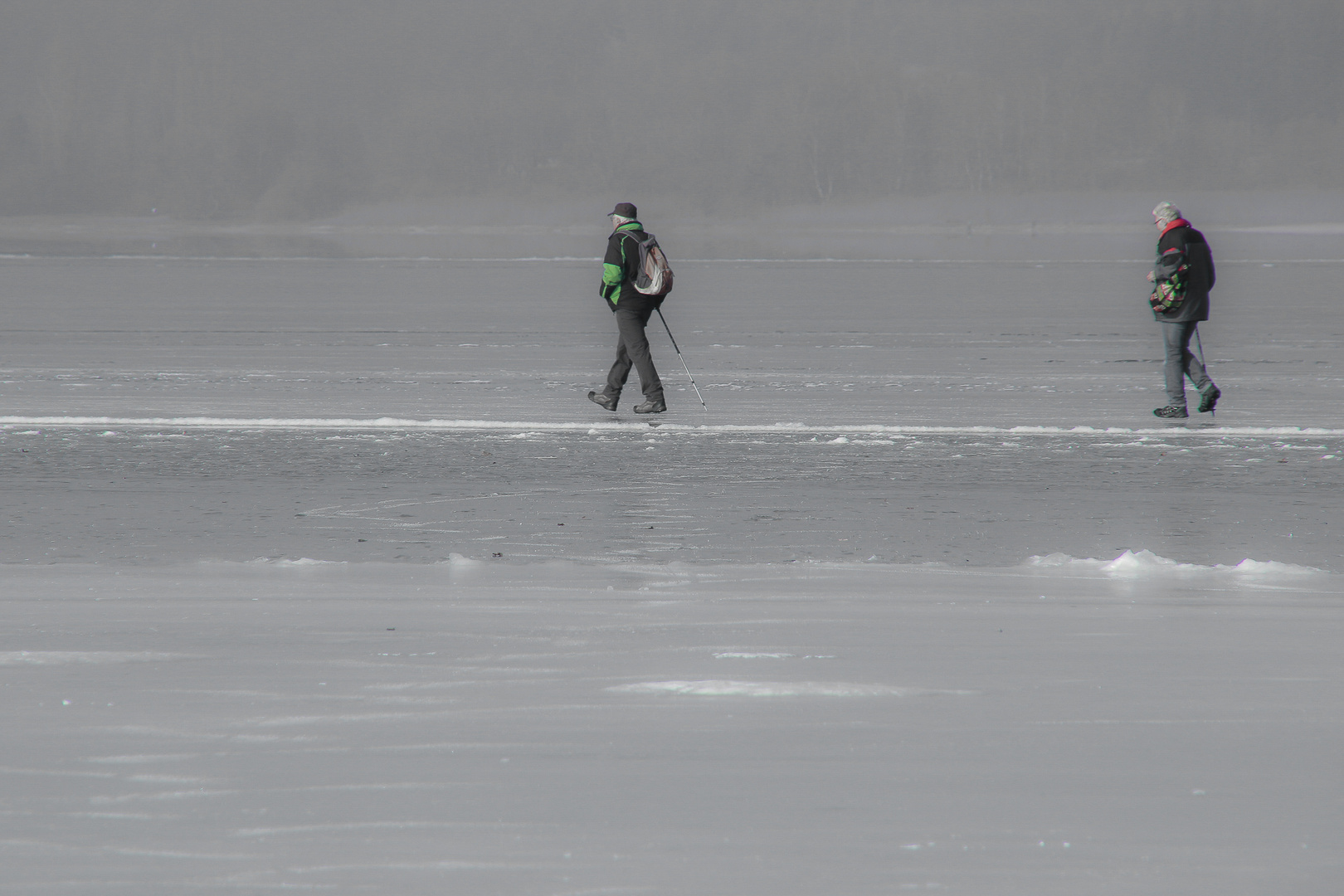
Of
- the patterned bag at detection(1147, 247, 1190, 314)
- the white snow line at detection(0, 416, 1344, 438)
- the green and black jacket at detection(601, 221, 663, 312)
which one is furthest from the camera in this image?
the green and black jacket at detection(601, 221, 663, 312)

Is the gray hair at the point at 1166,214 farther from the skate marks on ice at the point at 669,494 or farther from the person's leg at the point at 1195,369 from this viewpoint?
the skate marks on ice at the point at 669,494

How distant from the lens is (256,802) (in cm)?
375

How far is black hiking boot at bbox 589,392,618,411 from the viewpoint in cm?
1286

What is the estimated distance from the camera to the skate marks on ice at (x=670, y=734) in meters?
3.43

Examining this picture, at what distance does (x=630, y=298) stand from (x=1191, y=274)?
4112mm

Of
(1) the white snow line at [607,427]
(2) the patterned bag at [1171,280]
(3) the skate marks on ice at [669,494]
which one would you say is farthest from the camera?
(2) the patterned bag at [1171,280]

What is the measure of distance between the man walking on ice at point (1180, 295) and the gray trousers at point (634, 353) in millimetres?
3715

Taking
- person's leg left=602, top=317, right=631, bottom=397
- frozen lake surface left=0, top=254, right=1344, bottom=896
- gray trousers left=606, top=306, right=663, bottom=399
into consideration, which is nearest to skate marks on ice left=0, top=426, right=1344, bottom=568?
frozen lake surface left=0, top=254, right=1344, bottom=896

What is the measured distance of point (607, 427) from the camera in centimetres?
1195

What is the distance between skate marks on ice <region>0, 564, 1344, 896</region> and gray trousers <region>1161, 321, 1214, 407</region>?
5.96 metres

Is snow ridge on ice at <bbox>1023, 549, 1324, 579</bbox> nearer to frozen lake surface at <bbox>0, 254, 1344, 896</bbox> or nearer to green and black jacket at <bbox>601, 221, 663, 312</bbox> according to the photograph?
frozen lake surface at <bbox>0, 254, 1344, 896</bbox>

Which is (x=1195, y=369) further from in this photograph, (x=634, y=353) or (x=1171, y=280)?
(x=634, y=353)

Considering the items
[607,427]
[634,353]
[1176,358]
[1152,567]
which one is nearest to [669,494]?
[1152,567]

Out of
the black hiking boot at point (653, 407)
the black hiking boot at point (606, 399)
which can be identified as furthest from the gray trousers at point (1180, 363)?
the black hiking boot at point (606, 399)
